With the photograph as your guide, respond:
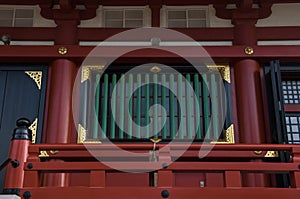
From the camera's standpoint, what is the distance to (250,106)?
259 inches

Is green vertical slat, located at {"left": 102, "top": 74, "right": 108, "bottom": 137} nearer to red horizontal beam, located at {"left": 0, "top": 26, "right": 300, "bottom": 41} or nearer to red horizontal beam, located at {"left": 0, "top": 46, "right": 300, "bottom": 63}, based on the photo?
red horizontal beam, located at {"left": 0, "top": 46, "right": 300, "bottom": 63}

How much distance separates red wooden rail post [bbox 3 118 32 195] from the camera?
4.84 m

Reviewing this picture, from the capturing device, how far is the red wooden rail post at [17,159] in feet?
15.9

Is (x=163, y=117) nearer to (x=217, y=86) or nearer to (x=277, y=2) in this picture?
(x=217, y=86)

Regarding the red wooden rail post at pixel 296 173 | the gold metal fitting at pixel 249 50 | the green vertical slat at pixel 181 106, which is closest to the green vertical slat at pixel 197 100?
the green vertical slat at pixel 181 106

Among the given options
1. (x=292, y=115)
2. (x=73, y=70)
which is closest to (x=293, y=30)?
(x=292, y=115)

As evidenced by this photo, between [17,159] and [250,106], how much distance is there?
326 centimetres

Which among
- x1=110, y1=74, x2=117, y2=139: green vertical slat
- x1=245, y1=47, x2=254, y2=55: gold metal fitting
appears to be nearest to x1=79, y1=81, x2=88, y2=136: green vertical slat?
x1=110, y1=74, x2=117, y2=139: green vertical slat

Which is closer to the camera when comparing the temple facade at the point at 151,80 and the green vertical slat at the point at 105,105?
the temple facade at the point at 151,80

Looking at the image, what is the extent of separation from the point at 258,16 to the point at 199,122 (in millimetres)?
1883

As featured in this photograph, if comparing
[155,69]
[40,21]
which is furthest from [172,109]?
[40,21]

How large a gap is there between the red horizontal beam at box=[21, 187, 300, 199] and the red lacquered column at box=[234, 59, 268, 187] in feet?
4.69

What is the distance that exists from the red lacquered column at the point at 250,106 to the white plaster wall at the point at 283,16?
801mm

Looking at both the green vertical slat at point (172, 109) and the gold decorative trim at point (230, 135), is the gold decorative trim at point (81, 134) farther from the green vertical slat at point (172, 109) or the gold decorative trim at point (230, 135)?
the gold decorative trim at point (230, 135)
